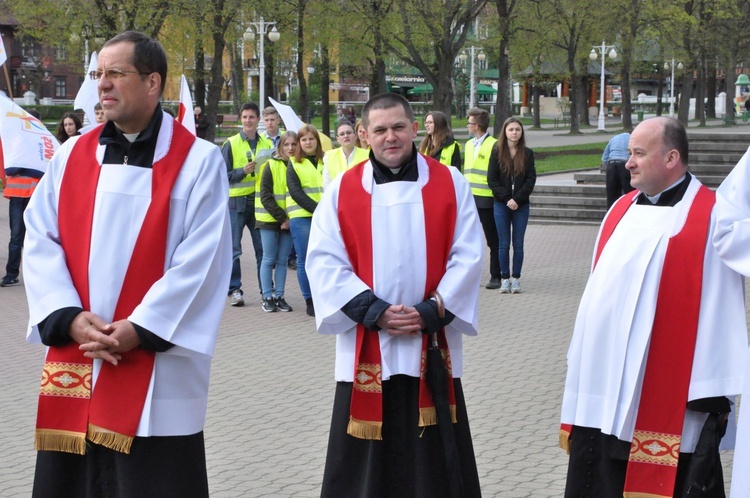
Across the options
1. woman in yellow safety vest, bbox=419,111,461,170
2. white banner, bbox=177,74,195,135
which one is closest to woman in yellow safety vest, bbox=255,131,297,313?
white banner, bbox=177,74,195,135

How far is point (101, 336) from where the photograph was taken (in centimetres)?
399

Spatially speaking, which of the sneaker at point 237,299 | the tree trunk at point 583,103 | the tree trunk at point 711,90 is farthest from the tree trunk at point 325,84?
the sneaker at point 237,299

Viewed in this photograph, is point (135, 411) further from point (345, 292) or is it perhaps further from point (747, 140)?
point (747, 140)

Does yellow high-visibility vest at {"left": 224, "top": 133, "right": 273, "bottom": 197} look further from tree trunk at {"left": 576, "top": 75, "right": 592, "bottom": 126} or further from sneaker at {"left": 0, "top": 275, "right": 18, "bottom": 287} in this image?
tree trunk at {"left": 576, "top": 75, "right": 592, "bottom": 126}

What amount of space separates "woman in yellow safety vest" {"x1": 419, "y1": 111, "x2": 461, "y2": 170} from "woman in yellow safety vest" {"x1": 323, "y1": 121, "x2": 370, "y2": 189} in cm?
153

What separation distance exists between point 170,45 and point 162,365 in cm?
3456

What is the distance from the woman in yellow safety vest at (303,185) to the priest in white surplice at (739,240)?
22.8 ft

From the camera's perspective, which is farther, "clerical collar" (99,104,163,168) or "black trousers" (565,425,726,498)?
"black trousers" (565,425,726,498)

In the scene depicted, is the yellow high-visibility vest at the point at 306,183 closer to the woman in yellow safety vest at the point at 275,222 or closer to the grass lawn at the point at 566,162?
the woman in yellow safety vest at the point at 275,222

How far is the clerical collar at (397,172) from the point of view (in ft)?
16.3

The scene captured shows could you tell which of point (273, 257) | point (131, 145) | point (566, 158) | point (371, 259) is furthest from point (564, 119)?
point (131, 145)

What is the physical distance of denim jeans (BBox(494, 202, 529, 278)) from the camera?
12820 mm

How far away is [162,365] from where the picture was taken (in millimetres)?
4176

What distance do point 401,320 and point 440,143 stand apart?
8.02 m
